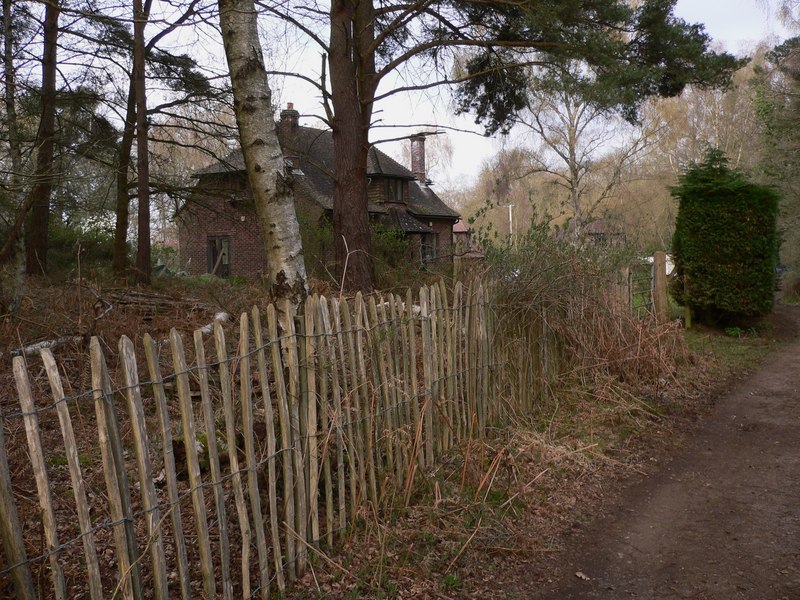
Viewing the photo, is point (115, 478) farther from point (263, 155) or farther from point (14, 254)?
point (14, 254)

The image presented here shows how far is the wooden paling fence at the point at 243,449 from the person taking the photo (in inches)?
106

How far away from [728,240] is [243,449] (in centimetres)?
1032

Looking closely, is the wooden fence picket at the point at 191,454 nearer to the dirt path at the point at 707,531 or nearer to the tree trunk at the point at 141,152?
the dirt path at the point at 707,531

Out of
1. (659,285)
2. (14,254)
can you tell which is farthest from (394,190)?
(14,254)

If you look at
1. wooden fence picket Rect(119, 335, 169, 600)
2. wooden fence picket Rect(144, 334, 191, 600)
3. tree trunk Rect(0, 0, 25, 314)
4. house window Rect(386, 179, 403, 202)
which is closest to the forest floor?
tree trunk Rect(0, 0, 25, 314)

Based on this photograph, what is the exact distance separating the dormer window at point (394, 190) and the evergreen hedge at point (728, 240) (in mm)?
20264

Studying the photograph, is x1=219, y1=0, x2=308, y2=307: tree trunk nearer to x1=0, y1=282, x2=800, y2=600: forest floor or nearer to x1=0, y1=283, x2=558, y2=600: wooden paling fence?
x1=0, y1=283, x2=558, y2=600: wooden paling fence

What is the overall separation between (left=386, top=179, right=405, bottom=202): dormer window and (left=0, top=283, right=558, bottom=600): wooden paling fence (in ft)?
85.6

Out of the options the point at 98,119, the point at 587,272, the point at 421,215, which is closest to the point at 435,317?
the point at 587,272

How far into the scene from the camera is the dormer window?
31781mm

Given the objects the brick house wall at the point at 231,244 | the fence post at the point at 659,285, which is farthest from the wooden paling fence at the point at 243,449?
the brick house wall at the point at 231,244

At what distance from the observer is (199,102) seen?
15.7 metres

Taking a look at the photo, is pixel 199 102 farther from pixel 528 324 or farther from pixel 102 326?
pixel 528 324

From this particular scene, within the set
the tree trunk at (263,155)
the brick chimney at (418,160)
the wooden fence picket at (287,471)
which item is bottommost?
the wooden fence picket at (287,471)
